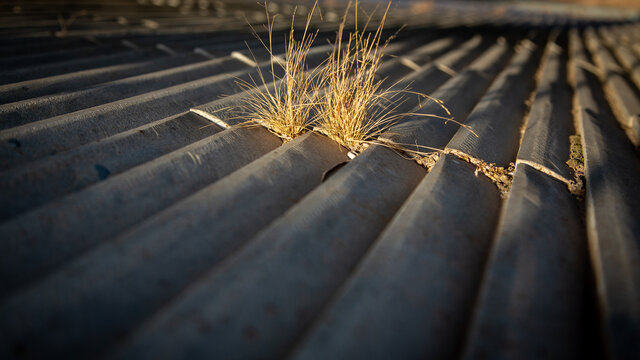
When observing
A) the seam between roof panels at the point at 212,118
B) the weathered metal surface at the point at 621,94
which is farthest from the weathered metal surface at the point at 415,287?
the weathered metal surface at the point at 621,94

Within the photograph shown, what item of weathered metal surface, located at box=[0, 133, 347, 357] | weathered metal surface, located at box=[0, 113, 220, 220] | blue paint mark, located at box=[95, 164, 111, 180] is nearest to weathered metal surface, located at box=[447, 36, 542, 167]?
weathered metal surface, located at box=[0, 133, 347, 357]

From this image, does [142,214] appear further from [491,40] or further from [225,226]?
[491,40]

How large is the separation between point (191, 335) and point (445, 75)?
240cm

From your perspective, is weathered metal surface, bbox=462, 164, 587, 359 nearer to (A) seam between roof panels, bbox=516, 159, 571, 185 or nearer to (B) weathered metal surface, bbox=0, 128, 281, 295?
(A) seam between roof panels, bbox=516, 159, 571, 185

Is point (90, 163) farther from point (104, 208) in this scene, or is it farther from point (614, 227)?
point (614, 227)

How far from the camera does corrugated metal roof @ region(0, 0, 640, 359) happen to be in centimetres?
62

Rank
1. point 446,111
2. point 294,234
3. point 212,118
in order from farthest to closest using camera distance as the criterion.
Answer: point 446,111 < point 212,118 < point 294,234

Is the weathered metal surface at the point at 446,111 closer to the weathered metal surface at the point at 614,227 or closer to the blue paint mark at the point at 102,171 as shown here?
the weathered metal surface at the point at 614,227

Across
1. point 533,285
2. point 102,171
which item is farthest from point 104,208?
point 533,285

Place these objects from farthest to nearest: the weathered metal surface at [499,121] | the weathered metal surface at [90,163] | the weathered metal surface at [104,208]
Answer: the weathered metal surface at [499,121] < the weathered metal surface at [90,163] < the weathered metal surface at [104,208]

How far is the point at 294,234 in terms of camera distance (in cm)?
82

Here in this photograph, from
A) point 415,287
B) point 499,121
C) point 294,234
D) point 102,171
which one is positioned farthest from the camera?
point 499,121

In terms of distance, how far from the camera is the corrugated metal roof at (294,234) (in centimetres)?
62

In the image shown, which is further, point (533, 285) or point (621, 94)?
point (621, 94)
